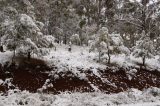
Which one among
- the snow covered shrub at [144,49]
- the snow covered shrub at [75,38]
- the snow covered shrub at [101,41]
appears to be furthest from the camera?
the snow covered shrub at [75,38]

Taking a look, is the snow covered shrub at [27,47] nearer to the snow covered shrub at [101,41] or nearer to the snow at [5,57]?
the snow at [5,57]

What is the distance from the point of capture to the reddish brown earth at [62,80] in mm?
15180

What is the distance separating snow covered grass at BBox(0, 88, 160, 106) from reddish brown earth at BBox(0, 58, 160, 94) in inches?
40.1

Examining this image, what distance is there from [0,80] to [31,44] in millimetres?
2985

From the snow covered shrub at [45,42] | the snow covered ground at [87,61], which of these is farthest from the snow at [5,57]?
the snow covered ground at [87,61]

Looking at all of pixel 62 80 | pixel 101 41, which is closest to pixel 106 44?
pixel 101 41

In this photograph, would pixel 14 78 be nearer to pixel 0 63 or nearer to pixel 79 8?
pixel 0 63

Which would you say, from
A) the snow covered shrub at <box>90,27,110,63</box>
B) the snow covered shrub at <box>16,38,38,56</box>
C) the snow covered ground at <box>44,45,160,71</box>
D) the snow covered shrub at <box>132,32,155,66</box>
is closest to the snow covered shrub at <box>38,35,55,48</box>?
the snow covered shrub at <box>16,38,38,56</box>

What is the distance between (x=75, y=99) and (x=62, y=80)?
10.5 feet

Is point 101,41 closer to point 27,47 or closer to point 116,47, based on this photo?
point 116,47

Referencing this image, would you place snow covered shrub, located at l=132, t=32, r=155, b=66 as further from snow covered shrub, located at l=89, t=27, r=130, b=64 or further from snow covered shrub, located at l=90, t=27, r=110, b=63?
snow covered shrub, located at l=90, t=27, r=110, b=63

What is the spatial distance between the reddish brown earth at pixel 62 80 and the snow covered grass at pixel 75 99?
3.34 ft

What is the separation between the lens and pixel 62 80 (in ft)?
53.5

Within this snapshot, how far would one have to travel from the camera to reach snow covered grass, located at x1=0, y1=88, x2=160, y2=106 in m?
12.2
